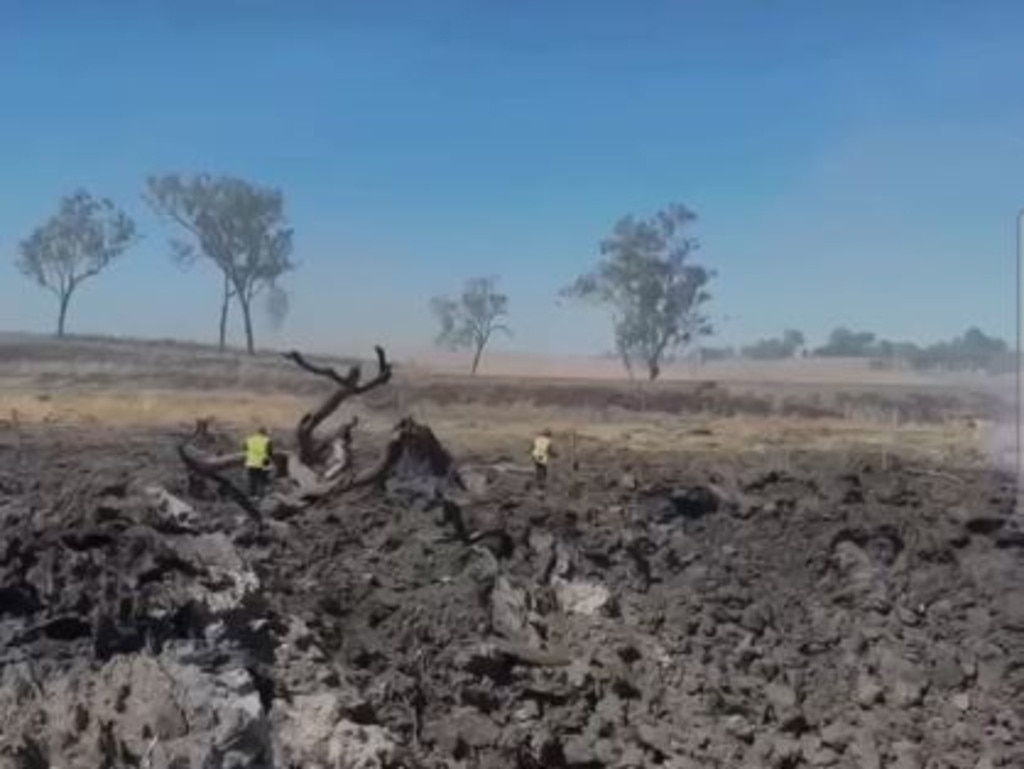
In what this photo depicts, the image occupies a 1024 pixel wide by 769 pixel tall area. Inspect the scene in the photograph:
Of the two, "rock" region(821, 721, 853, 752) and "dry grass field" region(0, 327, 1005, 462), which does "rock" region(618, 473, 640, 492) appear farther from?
"rock" region(821, 721, 853, 752)

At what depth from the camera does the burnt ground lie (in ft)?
33.0

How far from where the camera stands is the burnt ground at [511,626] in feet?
33.0

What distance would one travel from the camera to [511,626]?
1332cm

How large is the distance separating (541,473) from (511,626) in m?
6.48

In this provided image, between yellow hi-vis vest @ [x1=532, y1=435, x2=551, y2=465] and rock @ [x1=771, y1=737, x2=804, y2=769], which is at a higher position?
yellow hi-vis vest @ [x1=532, y1=435, x2=551, y2=465]

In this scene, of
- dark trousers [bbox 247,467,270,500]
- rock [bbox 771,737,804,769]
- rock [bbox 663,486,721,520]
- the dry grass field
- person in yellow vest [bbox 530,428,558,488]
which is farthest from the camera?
the dry grass field

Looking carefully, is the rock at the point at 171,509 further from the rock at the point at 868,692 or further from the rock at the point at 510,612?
the rock at the point at 868,692

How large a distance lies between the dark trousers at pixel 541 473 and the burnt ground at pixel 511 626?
0.48 meters

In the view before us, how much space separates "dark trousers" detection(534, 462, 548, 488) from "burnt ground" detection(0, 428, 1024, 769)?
0.48 m

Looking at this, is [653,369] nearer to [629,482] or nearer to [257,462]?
[629,482]

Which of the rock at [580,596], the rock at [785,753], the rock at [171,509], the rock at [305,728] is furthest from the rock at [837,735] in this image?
the rock at [171,509]

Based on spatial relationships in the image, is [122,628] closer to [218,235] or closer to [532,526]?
[532,526]

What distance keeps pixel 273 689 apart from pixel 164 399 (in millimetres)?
28065

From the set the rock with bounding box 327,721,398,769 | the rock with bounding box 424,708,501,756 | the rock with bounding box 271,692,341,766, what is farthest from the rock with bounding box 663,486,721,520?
the rock with bounding box 271,692,341,766
